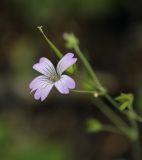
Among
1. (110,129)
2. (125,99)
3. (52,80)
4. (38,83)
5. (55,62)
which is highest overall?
(55,62)

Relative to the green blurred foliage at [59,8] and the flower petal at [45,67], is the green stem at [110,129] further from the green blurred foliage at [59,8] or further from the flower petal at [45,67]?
the flower petal at [45,67]

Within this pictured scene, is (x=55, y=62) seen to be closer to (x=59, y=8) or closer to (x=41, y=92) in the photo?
(x=59, y=8)

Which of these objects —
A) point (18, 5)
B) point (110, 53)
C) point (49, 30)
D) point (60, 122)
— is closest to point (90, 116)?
point (60, 122)

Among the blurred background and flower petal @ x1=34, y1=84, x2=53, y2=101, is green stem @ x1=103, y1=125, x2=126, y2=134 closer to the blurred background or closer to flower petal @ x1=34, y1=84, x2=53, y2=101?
the blurred background

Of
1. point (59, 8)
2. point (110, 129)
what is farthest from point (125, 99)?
point (59, 8)

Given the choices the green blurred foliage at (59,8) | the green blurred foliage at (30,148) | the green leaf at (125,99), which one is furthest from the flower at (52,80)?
the green blurred foliage at (59,8)

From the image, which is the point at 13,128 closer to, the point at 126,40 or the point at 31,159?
the point at 31,159
